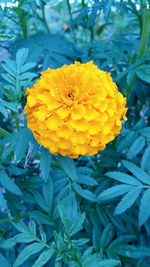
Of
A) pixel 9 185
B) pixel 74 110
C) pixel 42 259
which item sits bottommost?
pixel 42 259

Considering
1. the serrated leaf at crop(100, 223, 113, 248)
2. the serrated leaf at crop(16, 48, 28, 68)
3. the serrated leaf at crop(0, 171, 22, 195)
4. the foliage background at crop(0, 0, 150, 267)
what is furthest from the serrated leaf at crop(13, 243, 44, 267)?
the serrated leaf at crop(16, 48, 28, 68)

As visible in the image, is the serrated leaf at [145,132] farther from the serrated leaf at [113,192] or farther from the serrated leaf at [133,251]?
the serrated leaf at [133,251]

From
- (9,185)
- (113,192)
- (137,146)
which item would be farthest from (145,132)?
(9,185)

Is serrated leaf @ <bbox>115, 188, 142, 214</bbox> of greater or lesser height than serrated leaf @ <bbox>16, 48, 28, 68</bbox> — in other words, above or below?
below

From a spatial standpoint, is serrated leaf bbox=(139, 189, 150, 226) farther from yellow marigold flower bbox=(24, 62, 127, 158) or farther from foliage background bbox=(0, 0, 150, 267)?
yellow marigold flower bbox=(24, 62, 127, 158)

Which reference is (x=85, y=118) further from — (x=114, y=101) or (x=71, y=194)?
(x=71, y=194)

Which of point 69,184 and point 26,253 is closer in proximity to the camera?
point 26,253

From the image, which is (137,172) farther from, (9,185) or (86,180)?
(9,185)

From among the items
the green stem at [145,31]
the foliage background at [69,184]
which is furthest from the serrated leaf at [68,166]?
the green stem at [145,31]
